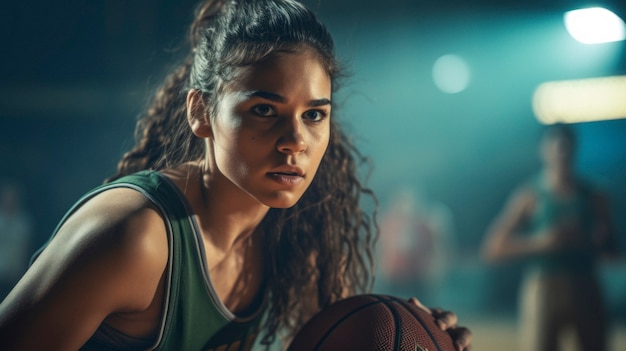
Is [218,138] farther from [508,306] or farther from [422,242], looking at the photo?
[508,306]

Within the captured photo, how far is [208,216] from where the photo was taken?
1.22m

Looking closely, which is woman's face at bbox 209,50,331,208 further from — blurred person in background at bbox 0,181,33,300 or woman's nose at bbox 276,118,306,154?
blurred person in background at bbox 0,181,33,300

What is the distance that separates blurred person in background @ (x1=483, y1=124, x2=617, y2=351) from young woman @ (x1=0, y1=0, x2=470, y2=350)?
1.76 meters

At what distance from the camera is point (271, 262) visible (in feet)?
4.72

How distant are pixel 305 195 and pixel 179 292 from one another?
19.3 inches

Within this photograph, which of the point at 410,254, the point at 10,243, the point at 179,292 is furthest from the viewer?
the point at 410,254

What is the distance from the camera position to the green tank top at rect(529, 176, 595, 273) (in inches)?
114

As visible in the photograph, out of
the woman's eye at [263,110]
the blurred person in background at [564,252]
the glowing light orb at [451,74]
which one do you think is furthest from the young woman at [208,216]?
the glowing light orb at [451,74]

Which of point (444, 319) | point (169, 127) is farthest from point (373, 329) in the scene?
point (169, 127)

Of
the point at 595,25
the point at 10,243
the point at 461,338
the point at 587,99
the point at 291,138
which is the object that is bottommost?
the point at 10,243

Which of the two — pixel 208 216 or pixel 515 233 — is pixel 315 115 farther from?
pixel 515 233

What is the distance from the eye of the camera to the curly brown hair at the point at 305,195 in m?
1.25

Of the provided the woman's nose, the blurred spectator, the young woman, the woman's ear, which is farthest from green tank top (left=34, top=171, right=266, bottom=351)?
the blurred spectator

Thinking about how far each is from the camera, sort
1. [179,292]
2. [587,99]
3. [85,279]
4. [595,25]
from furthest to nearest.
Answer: [587,99] → [595,25] → [179,292] → [85,279]
